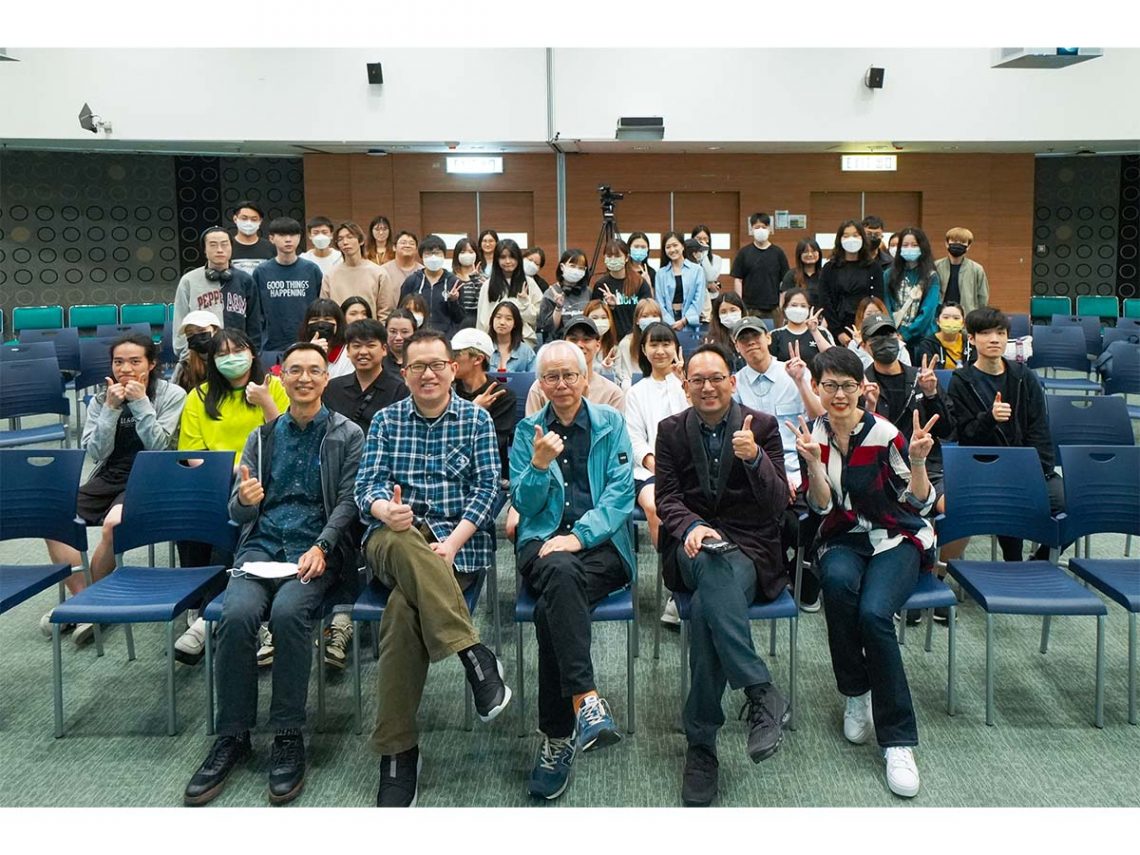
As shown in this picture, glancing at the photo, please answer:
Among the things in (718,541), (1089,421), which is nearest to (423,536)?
(718,541)

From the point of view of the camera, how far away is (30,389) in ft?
19.6

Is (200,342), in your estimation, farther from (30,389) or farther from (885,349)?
(885,349)

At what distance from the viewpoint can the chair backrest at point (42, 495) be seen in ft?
11.8

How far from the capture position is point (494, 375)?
15.8ft

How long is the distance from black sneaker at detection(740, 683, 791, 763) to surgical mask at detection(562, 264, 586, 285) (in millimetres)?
4278

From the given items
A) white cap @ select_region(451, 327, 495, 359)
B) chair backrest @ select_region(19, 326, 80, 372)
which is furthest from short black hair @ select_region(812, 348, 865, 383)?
chair backrest @ select_region(19, 326, 80, 372)

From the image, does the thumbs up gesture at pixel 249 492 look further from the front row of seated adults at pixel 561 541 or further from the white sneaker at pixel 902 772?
the white sneaker at pixel 902 772

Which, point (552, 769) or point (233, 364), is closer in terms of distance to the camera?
point (552, 769)

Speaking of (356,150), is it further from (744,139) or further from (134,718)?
(134,718)

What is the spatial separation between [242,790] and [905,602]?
2273 mm

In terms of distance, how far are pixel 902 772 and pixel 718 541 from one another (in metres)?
0.91

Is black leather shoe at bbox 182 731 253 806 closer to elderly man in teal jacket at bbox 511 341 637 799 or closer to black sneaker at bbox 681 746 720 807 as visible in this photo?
Result: elderly man in teal jacket at bbox 511 341 637 799

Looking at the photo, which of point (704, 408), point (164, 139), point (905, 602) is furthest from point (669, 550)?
point (164, 139)

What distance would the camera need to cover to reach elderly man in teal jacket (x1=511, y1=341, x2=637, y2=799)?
283cm
